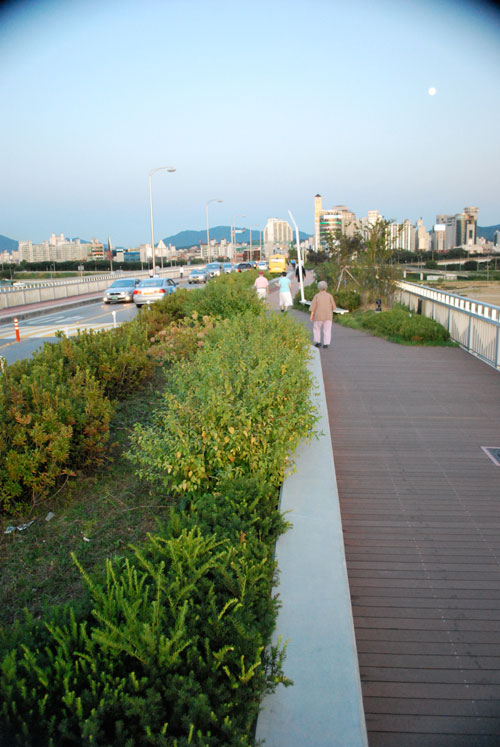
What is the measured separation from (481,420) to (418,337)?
7.73 metres

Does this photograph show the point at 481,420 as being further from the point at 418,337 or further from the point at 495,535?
the point at 418,337

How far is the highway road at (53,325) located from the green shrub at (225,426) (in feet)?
37.1

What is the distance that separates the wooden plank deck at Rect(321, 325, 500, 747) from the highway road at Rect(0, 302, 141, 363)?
37.3 feet

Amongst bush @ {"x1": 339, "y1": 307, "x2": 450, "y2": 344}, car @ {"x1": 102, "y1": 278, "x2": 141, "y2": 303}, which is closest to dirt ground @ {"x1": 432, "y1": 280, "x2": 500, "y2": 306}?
car @ {"x1": 102, "y1": 278, "x2": 141, "y2": 303}

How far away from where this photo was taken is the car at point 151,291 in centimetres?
3103

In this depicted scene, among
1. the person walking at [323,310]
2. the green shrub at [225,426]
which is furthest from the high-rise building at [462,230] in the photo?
the green shrub at [225,426]

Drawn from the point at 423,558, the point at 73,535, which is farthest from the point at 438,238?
the point at 73,535

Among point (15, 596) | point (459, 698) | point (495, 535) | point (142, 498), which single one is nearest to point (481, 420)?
point (495, 535)

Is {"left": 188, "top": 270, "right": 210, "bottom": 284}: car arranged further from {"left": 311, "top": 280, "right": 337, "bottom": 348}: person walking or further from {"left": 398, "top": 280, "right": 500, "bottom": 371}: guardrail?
{"left": 311, "top": 280, "right": 337, "bottom": 348}: person walking

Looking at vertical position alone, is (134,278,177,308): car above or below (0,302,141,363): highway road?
above

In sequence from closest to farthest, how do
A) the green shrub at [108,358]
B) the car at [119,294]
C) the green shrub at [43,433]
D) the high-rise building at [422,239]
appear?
1. the green shrub at [43,433]
2. the green shrub at [108,358]
3. the car at [119,294]
4. the high-rise building at [422,239]

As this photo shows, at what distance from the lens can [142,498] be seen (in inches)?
231

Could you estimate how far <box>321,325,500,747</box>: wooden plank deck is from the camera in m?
3.29

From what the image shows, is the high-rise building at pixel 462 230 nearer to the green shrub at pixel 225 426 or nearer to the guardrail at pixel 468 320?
the guardrail at pixel 468 320
